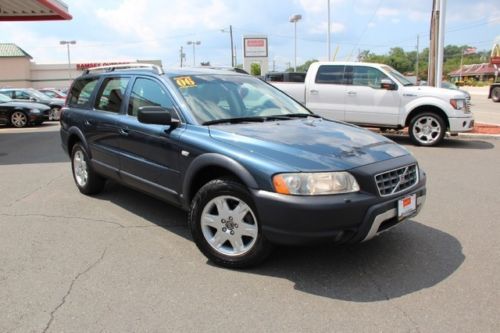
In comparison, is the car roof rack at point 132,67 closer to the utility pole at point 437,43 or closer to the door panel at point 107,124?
the door panel at point 107,124

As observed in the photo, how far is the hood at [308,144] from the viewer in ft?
11.6

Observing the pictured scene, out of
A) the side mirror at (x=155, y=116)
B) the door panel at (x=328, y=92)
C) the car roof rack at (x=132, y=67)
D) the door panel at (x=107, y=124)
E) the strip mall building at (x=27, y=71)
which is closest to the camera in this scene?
the side mirror at (x=155, y=116)

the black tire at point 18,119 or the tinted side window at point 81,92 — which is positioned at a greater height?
the tinted side window at point 81,92

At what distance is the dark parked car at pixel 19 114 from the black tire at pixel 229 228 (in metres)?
16.9

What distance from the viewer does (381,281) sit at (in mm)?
3682

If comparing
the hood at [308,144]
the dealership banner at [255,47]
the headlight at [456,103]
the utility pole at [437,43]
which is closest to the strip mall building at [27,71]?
→ the dealership banner at [255,47]

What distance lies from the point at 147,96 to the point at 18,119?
52.4ft

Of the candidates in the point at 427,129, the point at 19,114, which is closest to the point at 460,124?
the point at 427,129

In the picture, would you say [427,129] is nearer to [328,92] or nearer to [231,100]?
[328,92]

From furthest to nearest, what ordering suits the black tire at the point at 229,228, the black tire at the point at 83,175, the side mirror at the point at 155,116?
the black tire at the point at 83,175 < the side mirror at the point at 155,116 < the black tire at the point at 229,228

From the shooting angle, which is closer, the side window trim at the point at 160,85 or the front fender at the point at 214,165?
the front fender at the point at 214,165

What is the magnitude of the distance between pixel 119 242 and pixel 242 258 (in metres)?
1.46

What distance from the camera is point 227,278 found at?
12.4 ft

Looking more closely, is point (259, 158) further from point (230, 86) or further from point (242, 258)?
point (230, 86)
